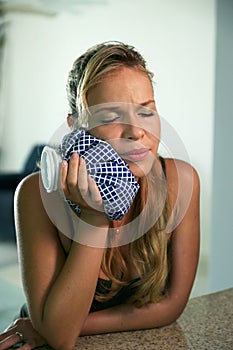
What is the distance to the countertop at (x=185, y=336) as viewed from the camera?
817 millimetres

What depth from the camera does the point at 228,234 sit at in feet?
7.93

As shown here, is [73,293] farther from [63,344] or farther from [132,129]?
[132,129]

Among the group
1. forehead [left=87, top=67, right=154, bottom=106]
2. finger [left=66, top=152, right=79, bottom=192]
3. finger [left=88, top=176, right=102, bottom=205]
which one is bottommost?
finger [left=88, top=176, right=102, bottom=205]

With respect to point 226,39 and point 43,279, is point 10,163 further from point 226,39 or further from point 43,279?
point 43,279

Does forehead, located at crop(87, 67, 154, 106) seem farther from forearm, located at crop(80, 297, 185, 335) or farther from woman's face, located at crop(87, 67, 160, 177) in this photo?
forearm, located at crop(80, 297, 185, 335)

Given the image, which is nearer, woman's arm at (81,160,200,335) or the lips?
the lips

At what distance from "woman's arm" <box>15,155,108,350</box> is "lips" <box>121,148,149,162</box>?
9 centimetres

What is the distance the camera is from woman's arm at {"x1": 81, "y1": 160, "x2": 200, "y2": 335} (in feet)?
2.84

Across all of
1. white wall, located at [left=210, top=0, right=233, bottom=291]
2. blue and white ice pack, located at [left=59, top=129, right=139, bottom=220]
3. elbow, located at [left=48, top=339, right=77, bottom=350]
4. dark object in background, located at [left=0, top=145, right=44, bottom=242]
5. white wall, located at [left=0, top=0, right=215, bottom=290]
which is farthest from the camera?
dark object in background, located at [left=0, top=145, right=44, bottom=242]

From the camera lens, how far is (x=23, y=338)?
0.84 meters

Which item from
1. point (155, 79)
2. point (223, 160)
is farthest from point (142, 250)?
point (155, 79)

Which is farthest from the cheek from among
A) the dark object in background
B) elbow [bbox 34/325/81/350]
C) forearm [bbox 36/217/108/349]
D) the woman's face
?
the dark object in background

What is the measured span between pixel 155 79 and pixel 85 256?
2.37 metres

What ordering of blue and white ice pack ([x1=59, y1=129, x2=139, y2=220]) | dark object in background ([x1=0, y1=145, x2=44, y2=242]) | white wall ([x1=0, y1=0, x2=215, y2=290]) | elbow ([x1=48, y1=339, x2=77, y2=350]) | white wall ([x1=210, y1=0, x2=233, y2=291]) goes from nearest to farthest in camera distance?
blue and white ice pack ([x1=59, y1=129, x2=139, y2=220])
elbow ([x1=48, y1=339, x2=77, y2=350])
white wall ([x1=210, y1=0, x2=233, y2=291])
white wall ([x1=0, y1=0, x2=215, y2=290])
dark object in background ([x1=0, y1=145, x2=44, y2=242])
